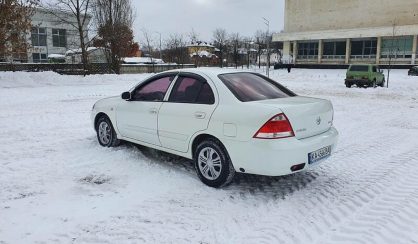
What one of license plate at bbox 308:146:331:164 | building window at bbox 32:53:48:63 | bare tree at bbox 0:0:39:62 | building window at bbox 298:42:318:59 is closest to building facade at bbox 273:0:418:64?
building window at bbox 298:42:318:59

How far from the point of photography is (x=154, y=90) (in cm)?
591

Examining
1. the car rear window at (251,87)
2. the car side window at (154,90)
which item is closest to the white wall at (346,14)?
the car rear window at (251,87)

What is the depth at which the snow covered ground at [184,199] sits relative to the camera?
3732mm

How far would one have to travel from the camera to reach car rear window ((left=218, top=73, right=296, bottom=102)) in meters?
4.93

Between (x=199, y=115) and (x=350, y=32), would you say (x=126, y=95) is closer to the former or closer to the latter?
(x=199, y=115)

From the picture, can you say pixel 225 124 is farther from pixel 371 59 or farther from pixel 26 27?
pixel 371 59

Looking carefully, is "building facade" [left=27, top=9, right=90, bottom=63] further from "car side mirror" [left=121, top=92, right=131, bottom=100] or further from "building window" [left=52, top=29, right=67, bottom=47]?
"car side mirror" [left=121, top=92, right=131, bottom=100]

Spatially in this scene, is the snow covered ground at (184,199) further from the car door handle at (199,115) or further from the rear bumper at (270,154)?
the car door handle at (199,115)

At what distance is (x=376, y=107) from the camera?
1405 cm

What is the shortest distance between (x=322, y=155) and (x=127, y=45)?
34.1 m

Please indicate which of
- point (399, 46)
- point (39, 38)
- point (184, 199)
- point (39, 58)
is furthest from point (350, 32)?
point (184, 199)

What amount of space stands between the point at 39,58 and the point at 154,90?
48.7 m


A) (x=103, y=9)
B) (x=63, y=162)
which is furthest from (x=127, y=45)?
(x=63, y=162)

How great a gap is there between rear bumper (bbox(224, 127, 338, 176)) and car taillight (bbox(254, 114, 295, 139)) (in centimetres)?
6
